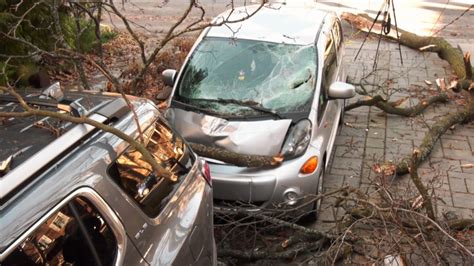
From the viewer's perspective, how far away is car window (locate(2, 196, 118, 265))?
2.18m

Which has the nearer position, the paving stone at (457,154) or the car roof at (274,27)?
the car roof at (274,27)

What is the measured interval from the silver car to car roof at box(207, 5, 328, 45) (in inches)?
0.5

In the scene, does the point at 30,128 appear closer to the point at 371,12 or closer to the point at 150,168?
the point at 150,168

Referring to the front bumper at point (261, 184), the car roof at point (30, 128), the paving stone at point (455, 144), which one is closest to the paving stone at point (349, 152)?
the paving stone at point (455, 144)

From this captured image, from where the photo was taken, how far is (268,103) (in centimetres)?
535

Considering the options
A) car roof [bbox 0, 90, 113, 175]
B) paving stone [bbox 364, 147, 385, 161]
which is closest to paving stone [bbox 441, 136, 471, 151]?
paving stone [bbox 364, 147, 385, 161]

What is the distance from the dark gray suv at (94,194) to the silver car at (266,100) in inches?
52.4

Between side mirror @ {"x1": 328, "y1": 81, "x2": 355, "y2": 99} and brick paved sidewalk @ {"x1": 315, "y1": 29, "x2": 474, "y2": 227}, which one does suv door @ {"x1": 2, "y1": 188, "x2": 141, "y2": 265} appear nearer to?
brick paved sidewalk @ {"x1": 315, "y1": 29, "x2": 474, "y2": 227}

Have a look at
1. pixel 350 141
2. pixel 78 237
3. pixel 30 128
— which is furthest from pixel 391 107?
pixel 78 237

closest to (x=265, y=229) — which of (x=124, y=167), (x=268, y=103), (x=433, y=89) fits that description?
(x=268, y=103)

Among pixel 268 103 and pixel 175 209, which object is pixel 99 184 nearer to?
pixel 175 209

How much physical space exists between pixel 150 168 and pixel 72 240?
81cm

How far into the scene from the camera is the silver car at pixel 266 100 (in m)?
4.78

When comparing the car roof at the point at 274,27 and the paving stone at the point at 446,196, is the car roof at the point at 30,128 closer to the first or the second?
the car roof at the point at 274,27
